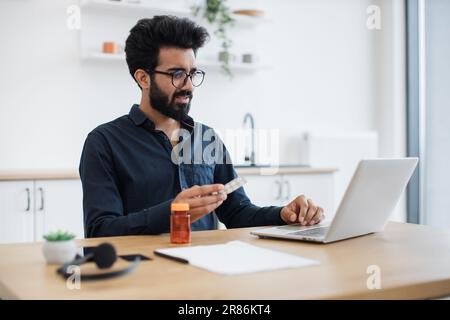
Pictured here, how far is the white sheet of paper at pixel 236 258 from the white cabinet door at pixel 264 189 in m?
2.23

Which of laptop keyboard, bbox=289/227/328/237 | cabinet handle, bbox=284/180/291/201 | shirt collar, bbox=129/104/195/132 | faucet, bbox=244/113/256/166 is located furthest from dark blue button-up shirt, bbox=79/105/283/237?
faucet, bbox=244/113/256/166

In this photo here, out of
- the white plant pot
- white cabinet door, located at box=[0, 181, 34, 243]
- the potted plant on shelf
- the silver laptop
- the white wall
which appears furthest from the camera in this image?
the potted plant on shelf

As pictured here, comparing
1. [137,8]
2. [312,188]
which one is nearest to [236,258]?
[312,188]

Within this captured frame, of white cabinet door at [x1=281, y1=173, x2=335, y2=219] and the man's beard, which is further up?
the man's beard

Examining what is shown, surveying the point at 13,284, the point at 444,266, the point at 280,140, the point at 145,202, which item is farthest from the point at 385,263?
the point at 280,140

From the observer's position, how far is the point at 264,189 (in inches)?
150

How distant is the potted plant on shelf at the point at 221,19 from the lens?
4.11 meters

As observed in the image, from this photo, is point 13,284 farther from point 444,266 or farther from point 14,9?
point 14,9

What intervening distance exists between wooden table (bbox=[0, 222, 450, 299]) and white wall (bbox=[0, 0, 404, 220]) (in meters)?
2.27

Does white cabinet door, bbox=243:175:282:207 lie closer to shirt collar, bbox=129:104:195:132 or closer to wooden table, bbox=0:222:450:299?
shirt collar, bbox=129:104:195:132

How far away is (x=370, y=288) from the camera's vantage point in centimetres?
109

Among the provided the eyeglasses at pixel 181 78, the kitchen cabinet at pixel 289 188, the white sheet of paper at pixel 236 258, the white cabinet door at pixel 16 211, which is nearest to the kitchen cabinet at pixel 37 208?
the white cabinet door at pixel 16 211

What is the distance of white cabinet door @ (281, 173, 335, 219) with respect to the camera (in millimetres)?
3908

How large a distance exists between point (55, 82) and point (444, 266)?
2941 millimetres
